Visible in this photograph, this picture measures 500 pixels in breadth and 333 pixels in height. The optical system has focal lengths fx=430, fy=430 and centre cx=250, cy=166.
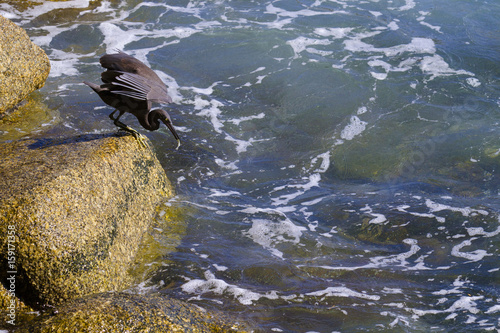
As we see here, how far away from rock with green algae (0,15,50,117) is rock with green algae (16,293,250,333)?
4172 mm

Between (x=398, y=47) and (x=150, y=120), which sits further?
(x=398, y=47)

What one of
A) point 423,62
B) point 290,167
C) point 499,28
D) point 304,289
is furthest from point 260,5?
point 304,289

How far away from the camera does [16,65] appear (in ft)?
20.9

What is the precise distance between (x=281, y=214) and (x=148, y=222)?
164cm

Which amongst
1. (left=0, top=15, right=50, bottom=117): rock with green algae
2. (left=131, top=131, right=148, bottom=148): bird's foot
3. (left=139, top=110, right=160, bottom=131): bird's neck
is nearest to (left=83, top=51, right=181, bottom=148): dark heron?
(left=139, top=110, right=160, bottom=131): bird's neck

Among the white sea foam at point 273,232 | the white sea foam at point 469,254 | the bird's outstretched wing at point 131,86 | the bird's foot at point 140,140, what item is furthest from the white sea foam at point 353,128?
the bird's outstretched wing at point 131,86

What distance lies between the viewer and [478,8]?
11703mm

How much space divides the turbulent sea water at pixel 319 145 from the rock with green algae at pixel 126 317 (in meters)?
0.39

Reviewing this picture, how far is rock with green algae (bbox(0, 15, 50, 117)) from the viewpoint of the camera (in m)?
6.18

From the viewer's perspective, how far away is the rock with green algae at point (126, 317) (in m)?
2.96

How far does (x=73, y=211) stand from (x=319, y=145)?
14.3 ft

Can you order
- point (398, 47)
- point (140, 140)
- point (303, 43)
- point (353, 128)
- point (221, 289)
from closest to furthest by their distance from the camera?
point (221, 289) → point (140, 140) → point (353, 128) → point (398, 47) → point (303, 43)

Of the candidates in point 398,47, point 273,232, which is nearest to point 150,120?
point 273,232

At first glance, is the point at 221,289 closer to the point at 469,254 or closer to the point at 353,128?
the point at 469,254
